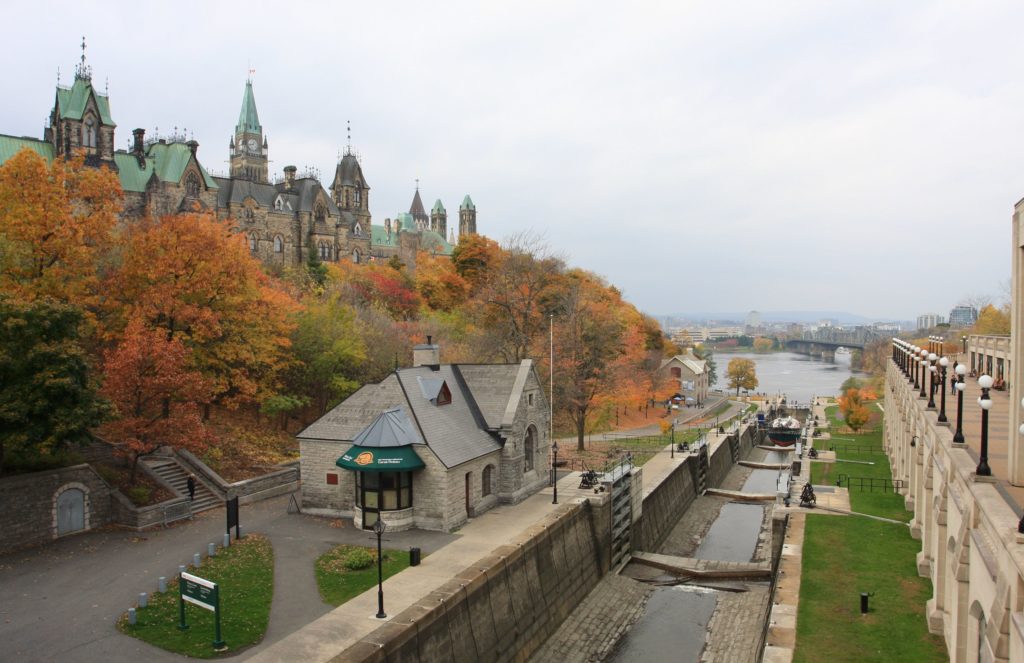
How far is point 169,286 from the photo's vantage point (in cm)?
3062

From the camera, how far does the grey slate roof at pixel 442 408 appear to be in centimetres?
2570

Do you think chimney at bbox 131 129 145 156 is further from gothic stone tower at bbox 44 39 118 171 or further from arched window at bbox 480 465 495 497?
arched window at bbox 480 465 495 497

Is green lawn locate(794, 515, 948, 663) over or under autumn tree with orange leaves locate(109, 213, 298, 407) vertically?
under

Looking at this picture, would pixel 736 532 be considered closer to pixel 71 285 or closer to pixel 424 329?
pixel 424 329

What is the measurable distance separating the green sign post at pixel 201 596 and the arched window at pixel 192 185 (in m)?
61.9

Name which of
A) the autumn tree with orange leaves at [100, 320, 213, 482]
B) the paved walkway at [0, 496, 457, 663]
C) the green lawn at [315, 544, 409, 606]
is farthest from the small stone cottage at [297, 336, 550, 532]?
the autumn tree with orange leaves at [100, 320, 213, 482]

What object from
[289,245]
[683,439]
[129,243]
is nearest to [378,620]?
[129,243]

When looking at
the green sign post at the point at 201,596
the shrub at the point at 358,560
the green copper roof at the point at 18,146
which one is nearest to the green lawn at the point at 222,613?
the green sign post at the point at 201,596

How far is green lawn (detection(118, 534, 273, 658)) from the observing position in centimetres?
1612

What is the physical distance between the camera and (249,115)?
110125 mm

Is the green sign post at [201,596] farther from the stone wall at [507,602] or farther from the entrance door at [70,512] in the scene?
the entrance door at [70,512]

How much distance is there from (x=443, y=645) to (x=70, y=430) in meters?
13.0

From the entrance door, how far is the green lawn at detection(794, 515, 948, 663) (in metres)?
22.0

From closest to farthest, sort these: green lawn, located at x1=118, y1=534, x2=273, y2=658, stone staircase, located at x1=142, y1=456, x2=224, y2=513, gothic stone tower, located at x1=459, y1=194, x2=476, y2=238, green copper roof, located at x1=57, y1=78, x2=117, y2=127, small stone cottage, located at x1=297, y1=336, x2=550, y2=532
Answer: green lawn, located at x1=118, y1=534, x2=273, y2=658
small stone cottage, located at x1=297, y1=336, x2=550, y2=532
stone staircase, located at x1=142, y1=456, x2=224, y2=513
green copper roof, located at x1=57, y1=78, x2=117, y2=127
gothic stone tower, located at x1=459, y1=194, x2=476, y2=238
